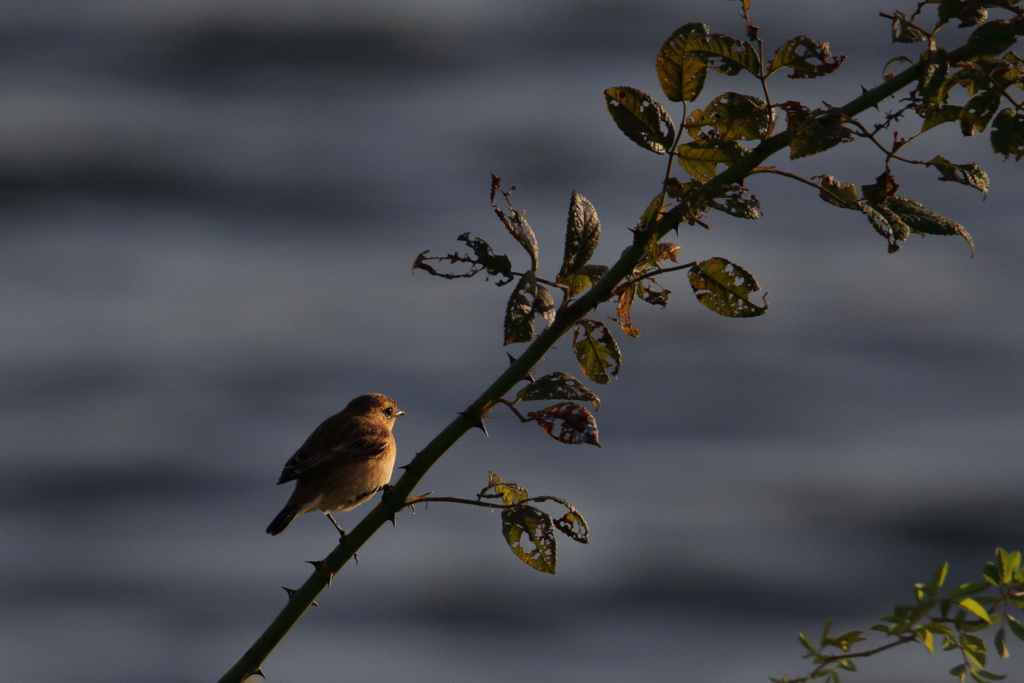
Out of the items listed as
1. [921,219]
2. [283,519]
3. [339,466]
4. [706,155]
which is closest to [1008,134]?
[921,219]

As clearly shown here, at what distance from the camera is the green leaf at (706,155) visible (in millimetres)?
1651

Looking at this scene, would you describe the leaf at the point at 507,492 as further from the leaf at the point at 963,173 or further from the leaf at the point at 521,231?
the leaf at the point at 963,173

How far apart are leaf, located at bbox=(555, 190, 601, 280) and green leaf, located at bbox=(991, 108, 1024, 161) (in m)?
0.63

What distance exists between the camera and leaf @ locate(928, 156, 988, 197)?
174 centimetres

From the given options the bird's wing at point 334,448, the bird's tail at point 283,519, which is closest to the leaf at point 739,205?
the bird's tail at point 283,519

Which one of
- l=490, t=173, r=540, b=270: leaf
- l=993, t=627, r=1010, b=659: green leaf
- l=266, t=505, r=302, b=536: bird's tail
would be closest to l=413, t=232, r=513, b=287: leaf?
l=490, t=173, r=540, b=270: leaf

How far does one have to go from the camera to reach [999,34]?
1.56m

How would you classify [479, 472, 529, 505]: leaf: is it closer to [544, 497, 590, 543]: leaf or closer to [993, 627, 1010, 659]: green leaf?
[544, 497, 590, 543]: leaf

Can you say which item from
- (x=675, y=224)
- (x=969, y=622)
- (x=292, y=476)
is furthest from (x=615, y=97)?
(x=292, y=476)

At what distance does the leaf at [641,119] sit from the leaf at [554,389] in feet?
1.43

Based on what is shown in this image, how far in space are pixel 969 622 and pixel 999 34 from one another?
0.88 metres

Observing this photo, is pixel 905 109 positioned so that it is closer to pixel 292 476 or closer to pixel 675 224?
pixel 675 224

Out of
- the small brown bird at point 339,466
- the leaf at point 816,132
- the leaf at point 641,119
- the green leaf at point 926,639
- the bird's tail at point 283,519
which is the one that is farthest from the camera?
the small brown bird at point 339,466

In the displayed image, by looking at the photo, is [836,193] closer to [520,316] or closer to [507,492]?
[520,316]
